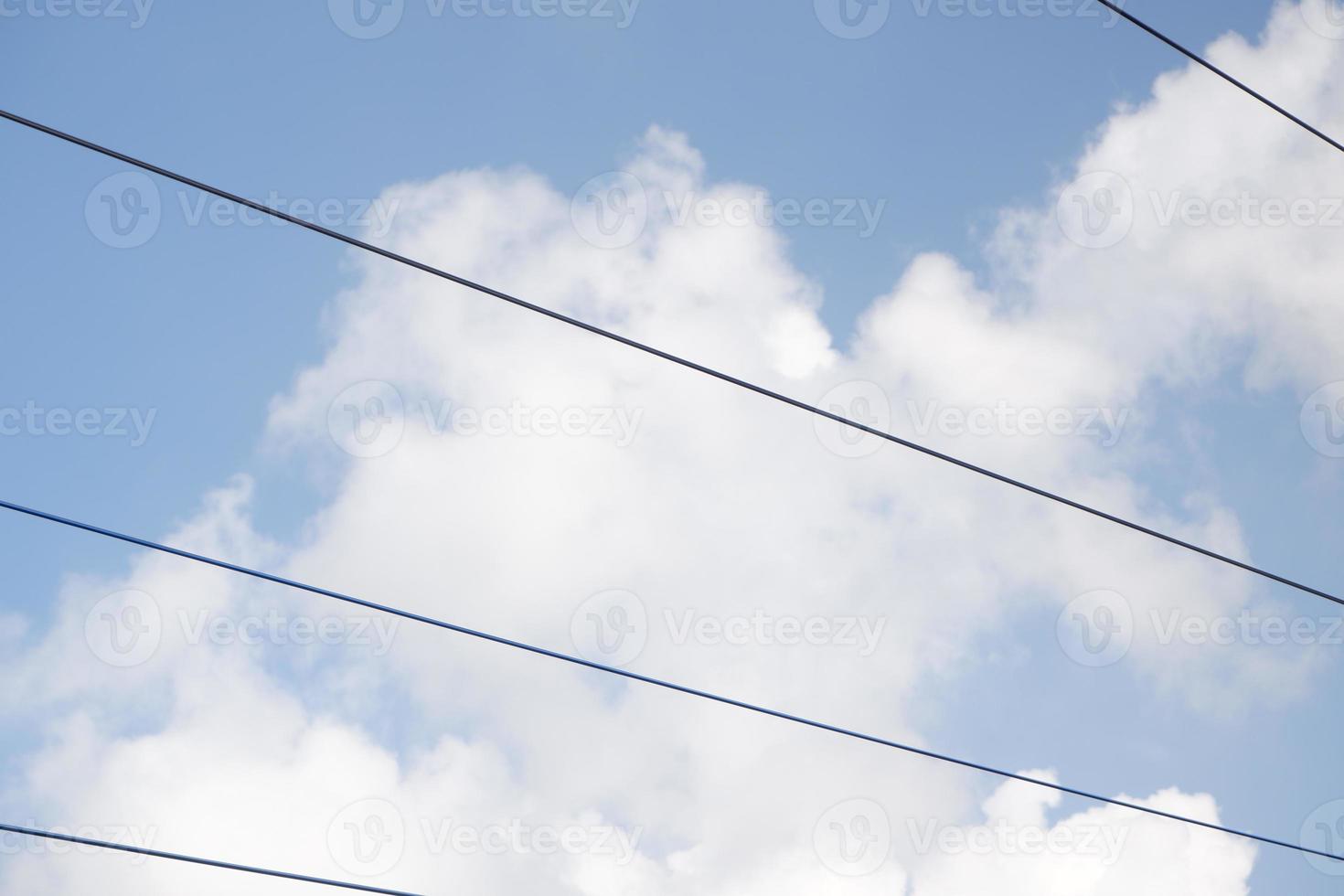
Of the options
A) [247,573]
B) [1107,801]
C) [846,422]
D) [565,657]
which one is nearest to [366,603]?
[247,573]

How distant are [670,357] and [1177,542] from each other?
3.00 m

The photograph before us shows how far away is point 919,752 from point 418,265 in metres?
3.93

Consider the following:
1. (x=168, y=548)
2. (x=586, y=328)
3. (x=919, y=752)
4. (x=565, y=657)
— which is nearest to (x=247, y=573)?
(x=168, y=548)

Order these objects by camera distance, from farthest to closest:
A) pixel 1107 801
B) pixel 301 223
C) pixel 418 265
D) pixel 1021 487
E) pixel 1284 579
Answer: pixel 1107 801 → pixel 1284 579 → pixel 1021 487 → pixel 418 265 → pixel 301 223

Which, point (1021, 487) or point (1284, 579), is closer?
point (1021, 487)

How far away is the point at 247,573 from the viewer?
578cm

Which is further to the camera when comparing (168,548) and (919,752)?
(919,752)

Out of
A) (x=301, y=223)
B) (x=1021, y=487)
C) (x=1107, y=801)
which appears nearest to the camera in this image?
(x=301, y=223)

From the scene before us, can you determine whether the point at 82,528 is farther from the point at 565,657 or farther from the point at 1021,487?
the point at 1021,487

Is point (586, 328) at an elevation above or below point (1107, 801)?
above

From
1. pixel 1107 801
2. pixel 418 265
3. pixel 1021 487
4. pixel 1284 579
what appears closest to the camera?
pixel 418 265

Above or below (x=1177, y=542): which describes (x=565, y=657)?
below

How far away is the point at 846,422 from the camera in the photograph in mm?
5898

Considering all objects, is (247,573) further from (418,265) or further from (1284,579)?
(1284,579)
